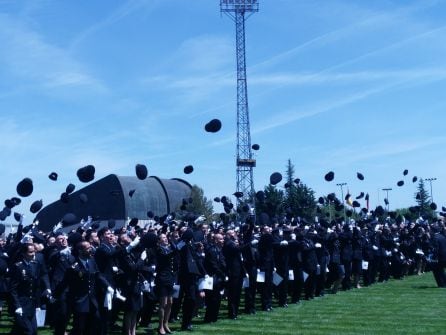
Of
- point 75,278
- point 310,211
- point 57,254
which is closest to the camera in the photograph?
point 75,278

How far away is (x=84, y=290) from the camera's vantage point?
11.8 m

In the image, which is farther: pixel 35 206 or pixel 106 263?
pixel 35 206

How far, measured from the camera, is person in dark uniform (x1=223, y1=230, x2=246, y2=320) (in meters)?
16.9

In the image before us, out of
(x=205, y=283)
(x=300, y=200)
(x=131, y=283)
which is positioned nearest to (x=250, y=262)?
(x=205, y=283)

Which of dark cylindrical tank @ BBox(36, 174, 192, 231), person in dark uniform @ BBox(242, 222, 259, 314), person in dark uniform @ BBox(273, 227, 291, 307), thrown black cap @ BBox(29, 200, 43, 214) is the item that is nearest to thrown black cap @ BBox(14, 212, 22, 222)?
thrown black cap @ BBox(29, 200, 43, 214)

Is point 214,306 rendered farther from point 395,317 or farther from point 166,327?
point 395,317

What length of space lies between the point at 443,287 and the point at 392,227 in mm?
5704

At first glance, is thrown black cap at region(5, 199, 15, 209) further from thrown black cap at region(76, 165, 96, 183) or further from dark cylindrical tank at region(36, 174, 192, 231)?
dark cylindrical tank at region(36, 174, 192, 231)

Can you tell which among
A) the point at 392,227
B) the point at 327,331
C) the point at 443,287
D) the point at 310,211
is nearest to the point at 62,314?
the point at 327,331

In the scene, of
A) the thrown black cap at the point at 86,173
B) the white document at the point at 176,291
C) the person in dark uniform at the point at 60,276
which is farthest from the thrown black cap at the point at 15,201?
the white document at the point at 176,291

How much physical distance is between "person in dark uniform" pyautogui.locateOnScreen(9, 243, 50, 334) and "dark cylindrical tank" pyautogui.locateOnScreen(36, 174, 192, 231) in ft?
171

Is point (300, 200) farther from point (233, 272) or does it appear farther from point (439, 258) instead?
point (233, 272)

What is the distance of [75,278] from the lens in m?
11.8

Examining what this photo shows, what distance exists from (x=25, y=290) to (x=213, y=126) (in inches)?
295
